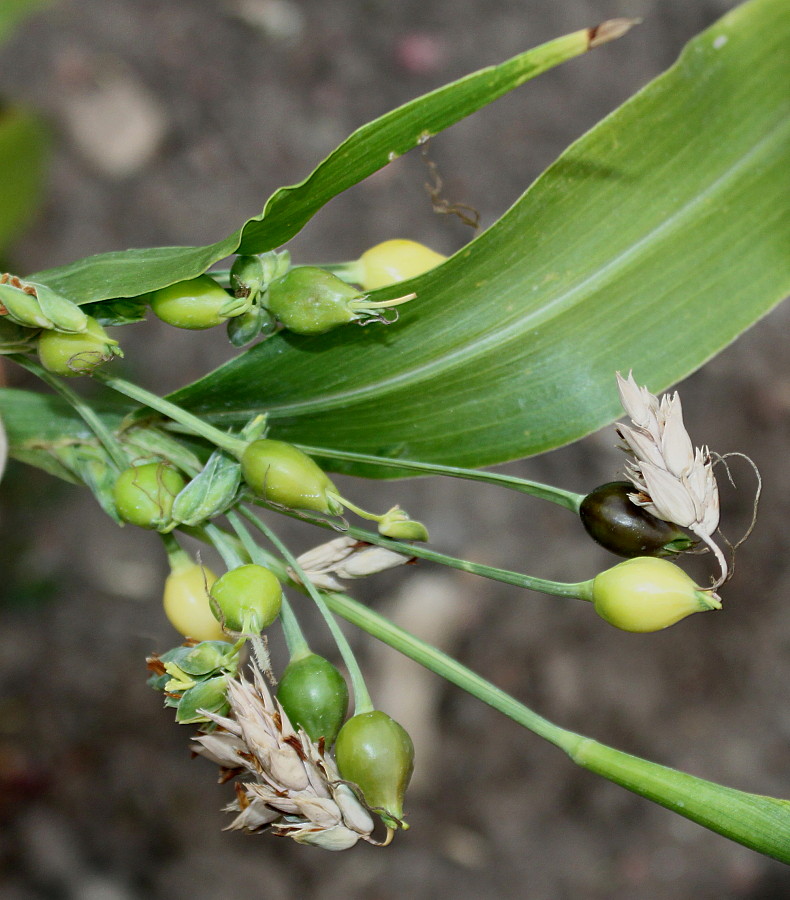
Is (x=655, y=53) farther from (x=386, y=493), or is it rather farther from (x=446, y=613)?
(x=446, y=613)

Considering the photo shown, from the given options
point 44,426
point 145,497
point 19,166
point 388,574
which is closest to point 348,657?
point 145,497

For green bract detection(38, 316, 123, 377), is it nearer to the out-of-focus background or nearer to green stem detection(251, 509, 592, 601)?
green stem detection(251, 509, 592, 601)

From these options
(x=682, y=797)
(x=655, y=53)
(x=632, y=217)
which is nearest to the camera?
Answer: (x=682, y=797)

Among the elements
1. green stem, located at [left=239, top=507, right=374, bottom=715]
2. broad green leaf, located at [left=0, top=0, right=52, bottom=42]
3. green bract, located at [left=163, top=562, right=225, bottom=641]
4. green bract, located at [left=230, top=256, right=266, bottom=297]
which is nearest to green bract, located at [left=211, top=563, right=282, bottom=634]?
green stem, located at [left=239, top=507, right=374, bottom=715]

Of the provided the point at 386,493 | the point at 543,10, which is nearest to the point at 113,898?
the point at 386,493

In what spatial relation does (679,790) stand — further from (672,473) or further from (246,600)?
(246,600)
